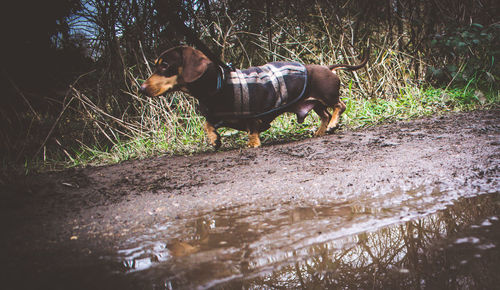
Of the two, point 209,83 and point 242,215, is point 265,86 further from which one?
point 242,215

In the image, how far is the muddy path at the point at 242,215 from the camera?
84 centimetres

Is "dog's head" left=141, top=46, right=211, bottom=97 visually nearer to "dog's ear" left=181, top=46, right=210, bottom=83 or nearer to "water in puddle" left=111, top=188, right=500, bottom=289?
"dog's ear" left=181, top=46, right=210, bottom=83

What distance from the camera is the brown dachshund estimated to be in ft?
8.44

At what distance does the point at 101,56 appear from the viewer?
4219 mm

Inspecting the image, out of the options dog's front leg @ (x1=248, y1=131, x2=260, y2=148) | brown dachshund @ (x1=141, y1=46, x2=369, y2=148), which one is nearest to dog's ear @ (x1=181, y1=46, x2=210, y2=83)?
brown dachshund @ (x1=141, y1=46, x2=369, y2=148)

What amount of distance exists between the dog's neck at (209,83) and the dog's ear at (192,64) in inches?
1.9

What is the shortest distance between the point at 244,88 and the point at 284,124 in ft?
3.82

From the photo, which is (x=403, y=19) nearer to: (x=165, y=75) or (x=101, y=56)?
(x=165, y=75)

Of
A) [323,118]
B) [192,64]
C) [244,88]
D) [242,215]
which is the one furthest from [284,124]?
[242,215]

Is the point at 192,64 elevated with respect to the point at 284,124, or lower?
elevated

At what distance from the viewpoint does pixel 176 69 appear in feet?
8.52

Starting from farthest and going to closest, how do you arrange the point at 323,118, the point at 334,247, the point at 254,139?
1. the point at 323,118
2. the point at 254,139
3. the point at 334,247

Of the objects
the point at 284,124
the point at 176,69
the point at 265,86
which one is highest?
the point at 176,69

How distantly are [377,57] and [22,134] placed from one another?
4.52 metres
